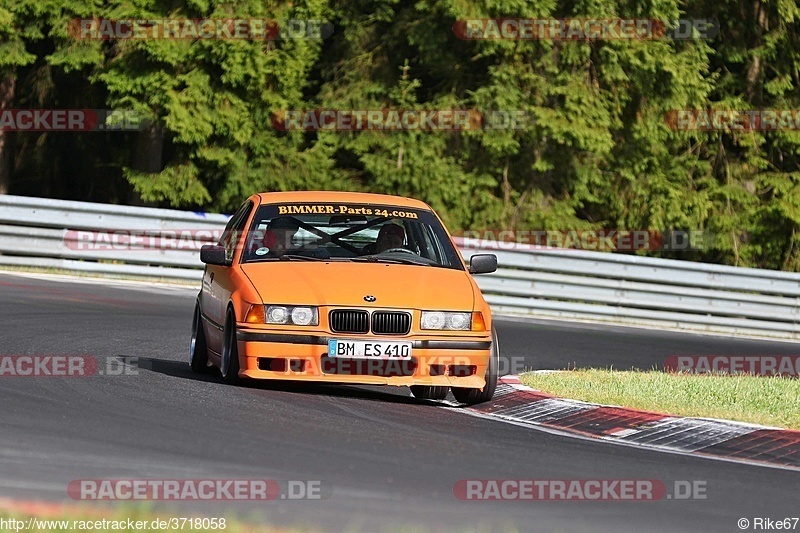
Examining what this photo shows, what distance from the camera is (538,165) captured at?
25.1 m

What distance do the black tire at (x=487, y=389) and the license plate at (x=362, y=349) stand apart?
87 cm

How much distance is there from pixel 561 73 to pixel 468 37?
174cm

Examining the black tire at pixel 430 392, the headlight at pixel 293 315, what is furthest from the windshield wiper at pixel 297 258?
the black tire at pixel 430 392

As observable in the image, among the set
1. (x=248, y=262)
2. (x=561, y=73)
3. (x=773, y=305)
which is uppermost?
(x=561, y=73)

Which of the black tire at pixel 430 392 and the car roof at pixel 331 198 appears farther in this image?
the car roof at pixel 331 198

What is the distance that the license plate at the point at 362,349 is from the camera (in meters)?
9.45

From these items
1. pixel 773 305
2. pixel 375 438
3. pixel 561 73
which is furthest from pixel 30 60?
pixel 375 438

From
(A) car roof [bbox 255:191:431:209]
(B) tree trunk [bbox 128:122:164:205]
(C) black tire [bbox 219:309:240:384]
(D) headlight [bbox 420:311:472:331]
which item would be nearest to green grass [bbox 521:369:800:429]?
(D) headlight [bbox 420:311:472:331]

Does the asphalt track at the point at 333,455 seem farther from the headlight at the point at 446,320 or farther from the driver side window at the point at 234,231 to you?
the driver side window at the point at 234,231

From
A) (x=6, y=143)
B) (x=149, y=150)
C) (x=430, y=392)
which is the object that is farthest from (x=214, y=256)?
(x=6, y=143)

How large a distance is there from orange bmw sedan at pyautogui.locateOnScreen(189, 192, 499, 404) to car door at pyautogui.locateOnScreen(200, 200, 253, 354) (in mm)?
23

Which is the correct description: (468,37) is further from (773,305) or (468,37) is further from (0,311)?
(0,311)

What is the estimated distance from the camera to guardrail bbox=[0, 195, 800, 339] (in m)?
19.7

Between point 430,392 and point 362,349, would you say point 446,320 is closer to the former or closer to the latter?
point 362,349
